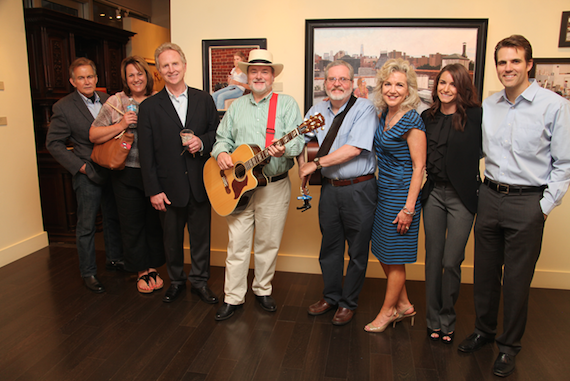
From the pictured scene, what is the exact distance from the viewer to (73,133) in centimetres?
330

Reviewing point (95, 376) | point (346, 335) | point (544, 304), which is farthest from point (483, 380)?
point (95, 376)

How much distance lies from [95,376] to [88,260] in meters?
1.34

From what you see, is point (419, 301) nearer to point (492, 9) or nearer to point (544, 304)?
point (544, 304)

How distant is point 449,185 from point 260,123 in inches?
49.5

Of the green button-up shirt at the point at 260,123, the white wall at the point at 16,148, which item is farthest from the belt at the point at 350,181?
the white wall at the point at 16,148

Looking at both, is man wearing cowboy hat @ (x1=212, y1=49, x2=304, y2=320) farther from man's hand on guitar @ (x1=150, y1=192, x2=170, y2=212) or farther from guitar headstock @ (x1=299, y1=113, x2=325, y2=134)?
man's hand on guitar @ (x1=150, y1=192, x2=170, y2=212)

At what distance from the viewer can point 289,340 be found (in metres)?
2.63

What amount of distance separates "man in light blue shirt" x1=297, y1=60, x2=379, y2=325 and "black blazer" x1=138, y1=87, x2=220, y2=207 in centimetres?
77

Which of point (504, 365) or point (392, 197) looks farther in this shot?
point (392, 197)

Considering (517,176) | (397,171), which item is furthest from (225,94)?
(517,176)

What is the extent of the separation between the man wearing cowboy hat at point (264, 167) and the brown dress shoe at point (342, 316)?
0.47 meters

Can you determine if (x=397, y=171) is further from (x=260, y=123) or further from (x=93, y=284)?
(x=93, y=284)

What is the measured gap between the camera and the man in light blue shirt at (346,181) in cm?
255

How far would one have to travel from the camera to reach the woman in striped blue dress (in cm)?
240
